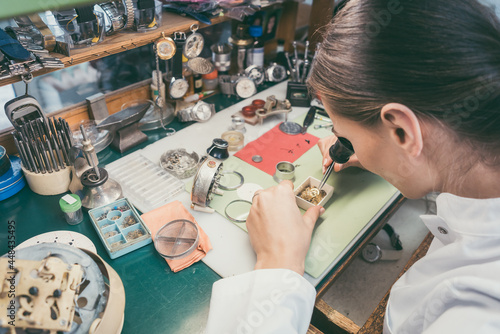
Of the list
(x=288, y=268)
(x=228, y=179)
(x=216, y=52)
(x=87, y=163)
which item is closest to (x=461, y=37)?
(x=288, y=268)

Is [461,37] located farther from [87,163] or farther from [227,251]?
[87,163]

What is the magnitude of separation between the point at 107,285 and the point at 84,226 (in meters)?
0.52

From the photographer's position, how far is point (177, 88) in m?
1.72

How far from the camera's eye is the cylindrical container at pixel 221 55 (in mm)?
1969

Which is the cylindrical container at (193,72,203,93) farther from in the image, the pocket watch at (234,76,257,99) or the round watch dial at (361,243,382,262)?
the round watch dial at (361,243,382,262)

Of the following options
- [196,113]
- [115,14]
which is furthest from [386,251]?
[115,14]

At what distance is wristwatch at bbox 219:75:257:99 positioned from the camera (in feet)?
6.42

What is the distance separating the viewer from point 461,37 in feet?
2.10

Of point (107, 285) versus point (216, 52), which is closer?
point (107, 285)

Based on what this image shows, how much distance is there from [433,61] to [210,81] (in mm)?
1522

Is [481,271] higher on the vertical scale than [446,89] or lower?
lower

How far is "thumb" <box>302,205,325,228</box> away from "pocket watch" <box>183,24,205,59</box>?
1019 mm

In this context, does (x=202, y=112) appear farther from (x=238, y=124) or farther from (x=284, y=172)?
(x=284, y=172)

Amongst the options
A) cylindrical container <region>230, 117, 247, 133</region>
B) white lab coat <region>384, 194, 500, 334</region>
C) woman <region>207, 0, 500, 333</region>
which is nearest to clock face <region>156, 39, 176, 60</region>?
cylindrical container <region>230, 117, 247, 133</region>
